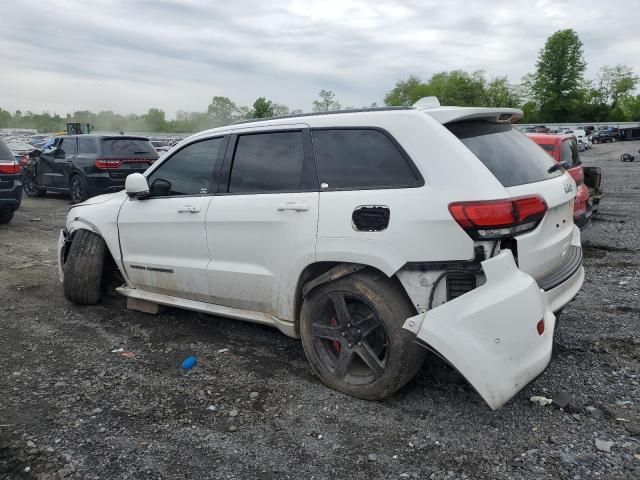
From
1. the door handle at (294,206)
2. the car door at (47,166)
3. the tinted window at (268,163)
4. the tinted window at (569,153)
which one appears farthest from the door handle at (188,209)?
the car door at (47,166)

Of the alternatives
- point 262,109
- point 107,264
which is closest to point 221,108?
point 262,109

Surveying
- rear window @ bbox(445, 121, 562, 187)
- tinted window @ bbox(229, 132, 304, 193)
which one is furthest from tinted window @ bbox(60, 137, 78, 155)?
rear window @ bbox(445, 121, 562, 187)

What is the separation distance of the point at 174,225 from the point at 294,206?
4.12 feet

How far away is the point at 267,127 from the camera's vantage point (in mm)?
3760

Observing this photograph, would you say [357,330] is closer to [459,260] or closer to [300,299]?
[300,299]

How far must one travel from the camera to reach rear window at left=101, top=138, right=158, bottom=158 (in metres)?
11.9

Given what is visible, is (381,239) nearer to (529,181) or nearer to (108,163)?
(529,181)

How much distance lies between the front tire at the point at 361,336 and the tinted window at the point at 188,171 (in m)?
1.37

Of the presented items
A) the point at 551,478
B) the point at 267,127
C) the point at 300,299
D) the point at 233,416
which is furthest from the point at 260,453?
the point at 267,127

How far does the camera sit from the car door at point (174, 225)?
3984 mm

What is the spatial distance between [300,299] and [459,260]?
1.17 m

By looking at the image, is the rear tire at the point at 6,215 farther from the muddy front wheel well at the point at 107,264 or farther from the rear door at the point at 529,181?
the rear door at the point at 529,181

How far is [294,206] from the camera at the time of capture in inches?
132

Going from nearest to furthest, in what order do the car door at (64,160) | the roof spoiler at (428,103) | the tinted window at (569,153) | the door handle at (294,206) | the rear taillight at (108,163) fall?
the door handle at (294,206), the roof spoiler at (428,103), the tinted window at (569,153), the rear taillight at (108,163), the car door at (64,160)
